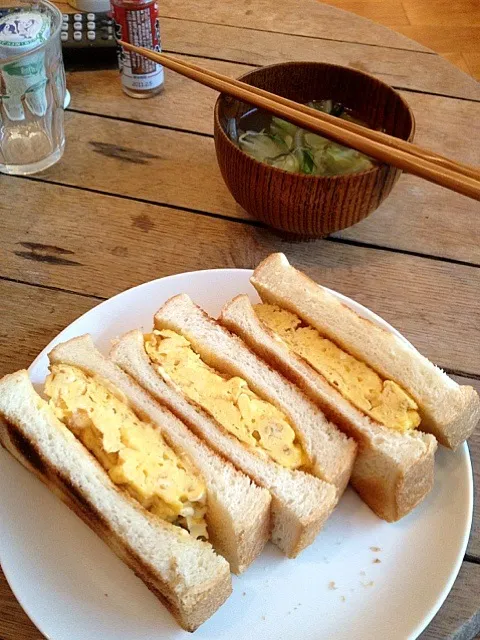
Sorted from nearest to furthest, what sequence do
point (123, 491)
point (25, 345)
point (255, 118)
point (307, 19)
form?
point (123, 491) → point (25, 345) → point (255, 118) → point (307, 19)

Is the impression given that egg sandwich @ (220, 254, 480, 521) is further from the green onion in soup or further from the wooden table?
the green onion in soup

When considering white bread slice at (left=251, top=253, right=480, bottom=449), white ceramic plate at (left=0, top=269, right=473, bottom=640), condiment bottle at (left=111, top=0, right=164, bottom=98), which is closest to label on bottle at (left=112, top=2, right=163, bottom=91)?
condiment bottle at (left=111, top=0, right=164, bottom=98)

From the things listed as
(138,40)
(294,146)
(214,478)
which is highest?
(138,40)

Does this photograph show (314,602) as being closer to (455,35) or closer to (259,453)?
(259,453)

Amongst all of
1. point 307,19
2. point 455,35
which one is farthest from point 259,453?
point 455,35

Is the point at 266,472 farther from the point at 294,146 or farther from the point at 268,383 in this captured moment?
the point at 294,146

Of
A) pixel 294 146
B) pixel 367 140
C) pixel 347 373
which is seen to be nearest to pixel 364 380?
pixel 347 373
